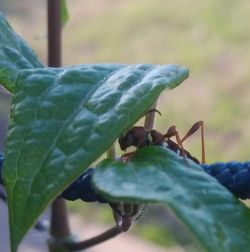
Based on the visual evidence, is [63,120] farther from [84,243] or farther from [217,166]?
[84,243]

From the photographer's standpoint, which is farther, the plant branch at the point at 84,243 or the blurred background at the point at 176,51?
the blurred background at the point at 176,51

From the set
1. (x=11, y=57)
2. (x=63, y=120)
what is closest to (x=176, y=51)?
(x=11, y=57)

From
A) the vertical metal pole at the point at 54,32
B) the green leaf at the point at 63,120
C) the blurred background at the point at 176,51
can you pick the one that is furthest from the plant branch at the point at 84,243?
the blurred background at the point at 176,51

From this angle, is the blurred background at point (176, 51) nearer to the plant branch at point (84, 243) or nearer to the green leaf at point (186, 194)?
the plant branch at point (84, 243)

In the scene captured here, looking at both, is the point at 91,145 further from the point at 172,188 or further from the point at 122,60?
the point at 122,60

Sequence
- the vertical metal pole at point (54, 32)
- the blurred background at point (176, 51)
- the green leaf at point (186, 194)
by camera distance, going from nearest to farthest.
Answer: the green leaf at point (186, 194)
the vertical metal pole at point (54, 32)
the blurred background at point (176, 51)

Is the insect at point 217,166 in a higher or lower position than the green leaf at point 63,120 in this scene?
lower
